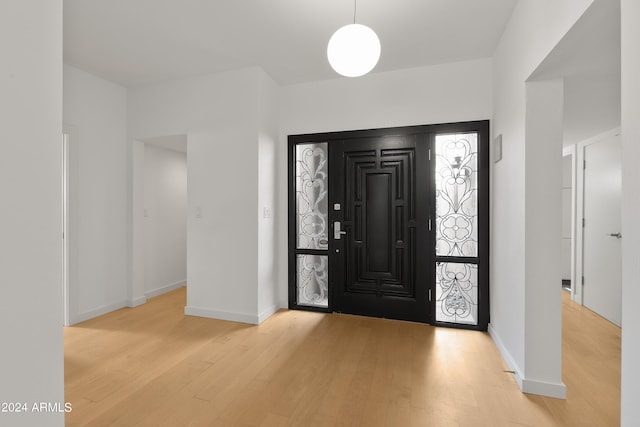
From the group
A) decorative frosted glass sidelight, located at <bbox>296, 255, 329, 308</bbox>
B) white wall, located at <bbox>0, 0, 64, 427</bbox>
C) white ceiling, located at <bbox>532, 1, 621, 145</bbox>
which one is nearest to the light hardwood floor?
decorative frosted glass sidelight, located at <bbox>296, 255, 329, 308</bbox>

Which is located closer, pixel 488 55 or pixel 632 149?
pixel 632 149

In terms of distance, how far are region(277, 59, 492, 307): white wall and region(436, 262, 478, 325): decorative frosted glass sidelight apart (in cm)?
160

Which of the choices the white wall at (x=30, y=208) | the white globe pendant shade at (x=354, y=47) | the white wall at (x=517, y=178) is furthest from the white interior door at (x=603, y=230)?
the white wall at (x=30, y=208)

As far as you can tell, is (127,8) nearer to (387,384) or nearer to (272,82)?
(272,82)

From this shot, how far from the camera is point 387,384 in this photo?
7.27 ft

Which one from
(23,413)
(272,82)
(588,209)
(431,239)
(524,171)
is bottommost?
(23,413)

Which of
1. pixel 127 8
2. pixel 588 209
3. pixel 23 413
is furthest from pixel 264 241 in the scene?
pixel 588 209

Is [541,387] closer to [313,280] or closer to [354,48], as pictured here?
[313,280]

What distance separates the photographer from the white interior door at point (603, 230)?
3555 mm

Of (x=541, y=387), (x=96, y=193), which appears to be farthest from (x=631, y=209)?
(x=96, y=193)

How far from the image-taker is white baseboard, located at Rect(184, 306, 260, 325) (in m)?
3.41

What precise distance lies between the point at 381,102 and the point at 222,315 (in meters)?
3.02

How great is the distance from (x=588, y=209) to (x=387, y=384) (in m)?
3.82

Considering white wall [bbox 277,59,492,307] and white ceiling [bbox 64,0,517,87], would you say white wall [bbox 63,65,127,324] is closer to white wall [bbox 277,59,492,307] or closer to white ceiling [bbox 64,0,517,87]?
white ceiling [bbox 64,0,517,87]
